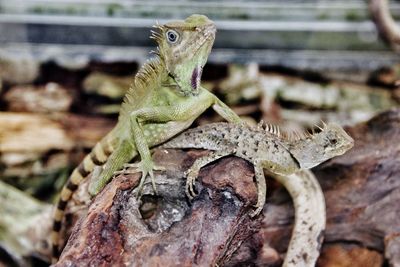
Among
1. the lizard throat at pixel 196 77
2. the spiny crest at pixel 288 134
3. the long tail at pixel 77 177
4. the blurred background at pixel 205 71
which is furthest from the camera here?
the blurred background at pixel 205 71

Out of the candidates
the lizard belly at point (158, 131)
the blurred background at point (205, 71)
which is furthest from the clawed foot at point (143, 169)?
the blurred background at point (205, 71)

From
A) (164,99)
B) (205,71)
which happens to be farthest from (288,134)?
(205,71)

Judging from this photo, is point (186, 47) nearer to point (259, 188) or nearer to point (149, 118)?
point (149, 118)

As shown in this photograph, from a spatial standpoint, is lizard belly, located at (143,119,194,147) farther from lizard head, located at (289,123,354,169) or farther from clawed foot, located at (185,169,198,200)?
lizard head, located at (289,123,354,169)

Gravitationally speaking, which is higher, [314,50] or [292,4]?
[292,4]

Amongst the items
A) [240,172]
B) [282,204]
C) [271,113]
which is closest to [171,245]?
[240,172]

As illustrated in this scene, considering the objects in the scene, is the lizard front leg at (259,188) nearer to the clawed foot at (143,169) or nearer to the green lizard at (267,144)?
the green lizard at (267,144)

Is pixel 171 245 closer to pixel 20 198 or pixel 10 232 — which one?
pixel 10 232
